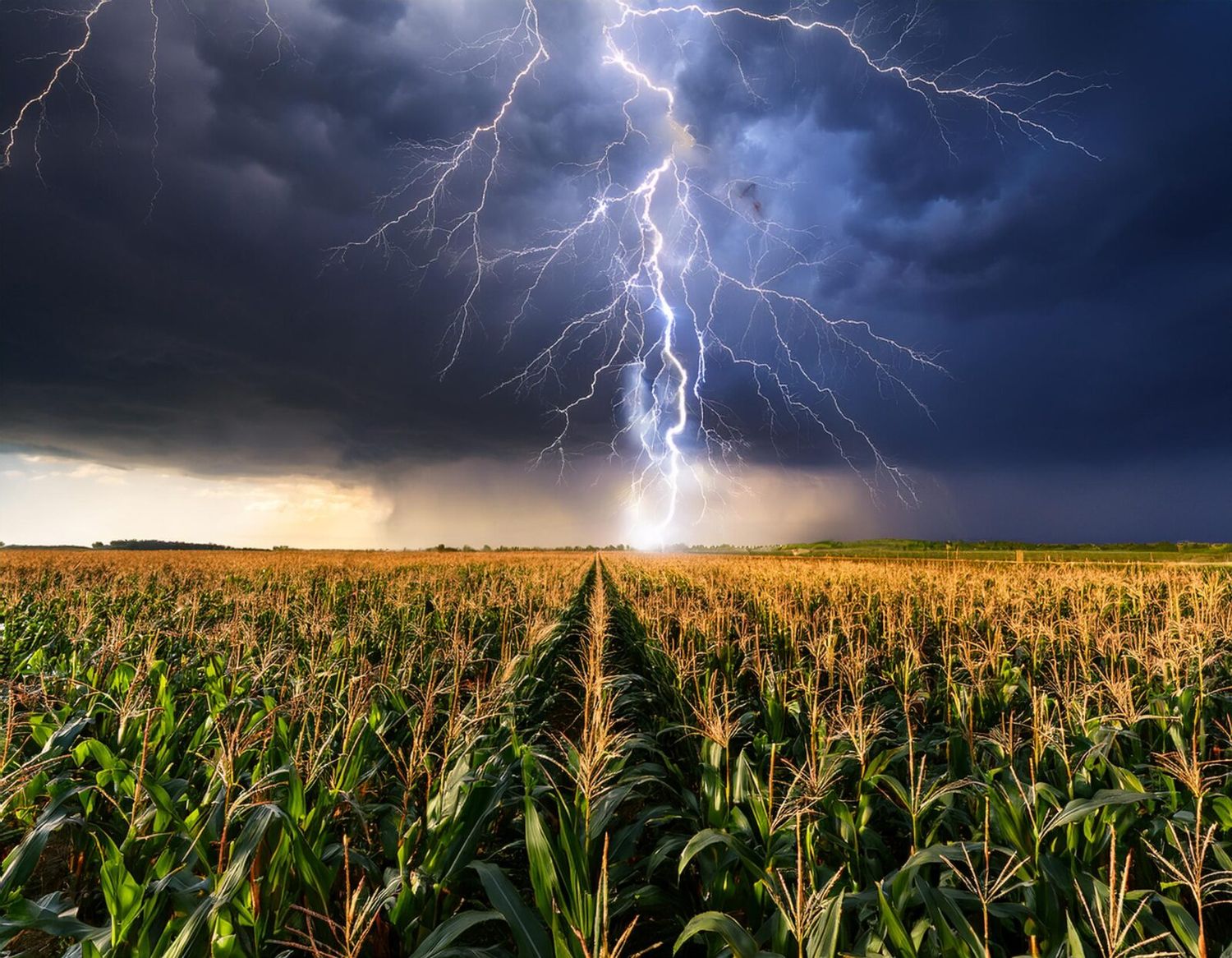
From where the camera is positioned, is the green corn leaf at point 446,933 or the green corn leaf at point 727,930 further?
the green corn leaf at point 446,933

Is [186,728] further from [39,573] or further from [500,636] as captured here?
[39,573]

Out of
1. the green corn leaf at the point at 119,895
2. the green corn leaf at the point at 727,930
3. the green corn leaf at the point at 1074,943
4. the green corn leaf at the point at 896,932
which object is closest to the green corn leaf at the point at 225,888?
the green corn leaf at the point at 119,895

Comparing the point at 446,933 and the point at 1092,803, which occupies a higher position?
the point at 1092,803

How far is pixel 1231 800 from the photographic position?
9.87ft

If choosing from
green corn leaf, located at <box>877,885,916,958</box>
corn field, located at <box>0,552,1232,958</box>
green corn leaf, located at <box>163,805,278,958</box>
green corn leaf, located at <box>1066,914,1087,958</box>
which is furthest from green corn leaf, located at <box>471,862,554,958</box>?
green corn leaf, located at <box>1066,914,1087,958</box>

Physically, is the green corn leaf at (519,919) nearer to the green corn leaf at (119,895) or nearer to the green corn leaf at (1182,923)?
the green corn leaf at (119,895)

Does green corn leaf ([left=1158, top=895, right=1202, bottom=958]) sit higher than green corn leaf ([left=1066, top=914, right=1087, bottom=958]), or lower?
lower

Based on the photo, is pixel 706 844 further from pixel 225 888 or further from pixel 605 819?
pixel 225 888

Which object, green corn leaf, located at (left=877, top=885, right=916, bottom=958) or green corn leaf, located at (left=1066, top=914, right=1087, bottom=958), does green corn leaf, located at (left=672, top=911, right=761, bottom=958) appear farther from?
green corn leaf, located at (left=1066, top=914, right=1087, bottom=958)

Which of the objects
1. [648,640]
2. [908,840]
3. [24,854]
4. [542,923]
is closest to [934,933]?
[542,923]

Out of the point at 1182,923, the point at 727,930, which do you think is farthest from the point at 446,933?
the point at 1182,923

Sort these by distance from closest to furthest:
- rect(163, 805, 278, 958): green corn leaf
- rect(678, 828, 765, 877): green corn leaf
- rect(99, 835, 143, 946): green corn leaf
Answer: rect(163, 805, 278, 958): green corn leaf
rect(99, 835, 143, 946): green corn leaf
rect(678, 828, 765, 877): green corn leaf

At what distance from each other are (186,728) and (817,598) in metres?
12.3

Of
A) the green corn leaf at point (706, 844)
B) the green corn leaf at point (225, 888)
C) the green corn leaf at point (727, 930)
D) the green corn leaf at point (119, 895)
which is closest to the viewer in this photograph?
the green corn leaf at point (727, 930)
